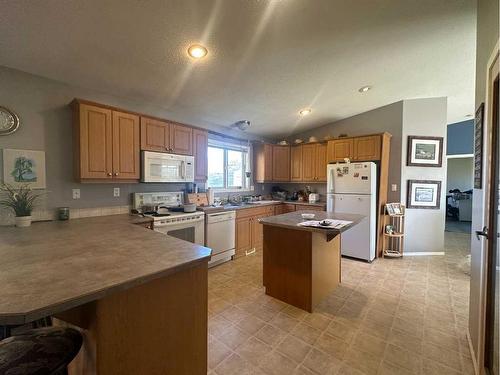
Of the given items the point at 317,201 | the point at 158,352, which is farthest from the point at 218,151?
the point at 158,352

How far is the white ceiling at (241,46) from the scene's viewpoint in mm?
1666

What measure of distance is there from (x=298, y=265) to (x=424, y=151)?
344 cm

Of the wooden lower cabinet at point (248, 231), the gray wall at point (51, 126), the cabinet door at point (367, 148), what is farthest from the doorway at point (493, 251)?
the gray wall at point (51, 126)

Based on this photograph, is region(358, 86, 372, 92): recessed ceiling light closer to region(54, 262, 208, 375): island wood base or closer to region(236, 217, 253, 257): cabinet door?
region(236, 217, 253, 257): cabinet door

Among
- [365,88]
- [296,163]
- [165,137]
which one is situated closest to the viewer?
[165,137]

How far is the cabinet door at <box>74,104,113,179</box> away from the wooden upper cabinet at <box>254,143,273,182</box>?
3011mm

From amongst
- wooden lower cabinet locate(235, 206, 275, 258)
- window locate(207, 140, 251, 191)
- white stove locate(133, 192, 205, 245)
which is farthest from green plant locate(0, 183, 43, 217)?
wooden lower cabinet locate(235, 206, 275, 258)

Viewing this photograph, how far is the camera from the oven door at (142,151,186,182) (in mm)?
2847

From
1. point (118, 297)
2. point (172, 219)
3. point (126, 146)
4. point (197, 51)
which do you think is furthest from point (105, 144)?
point (118, 297)

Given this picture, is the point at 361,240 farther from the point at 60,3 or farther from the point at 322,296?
the point at 60,3

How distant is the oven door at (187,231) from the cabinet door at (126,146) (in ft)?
2.47

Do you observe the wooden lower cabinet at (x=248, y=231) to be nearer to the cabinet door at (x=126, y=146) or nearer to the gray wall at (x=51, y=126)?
the cabinet door at (x=126, y=146)

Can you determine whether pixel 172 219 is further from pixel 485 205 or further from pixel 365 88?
pixel 365 88

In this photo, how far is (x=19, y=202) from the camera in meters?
2.11
